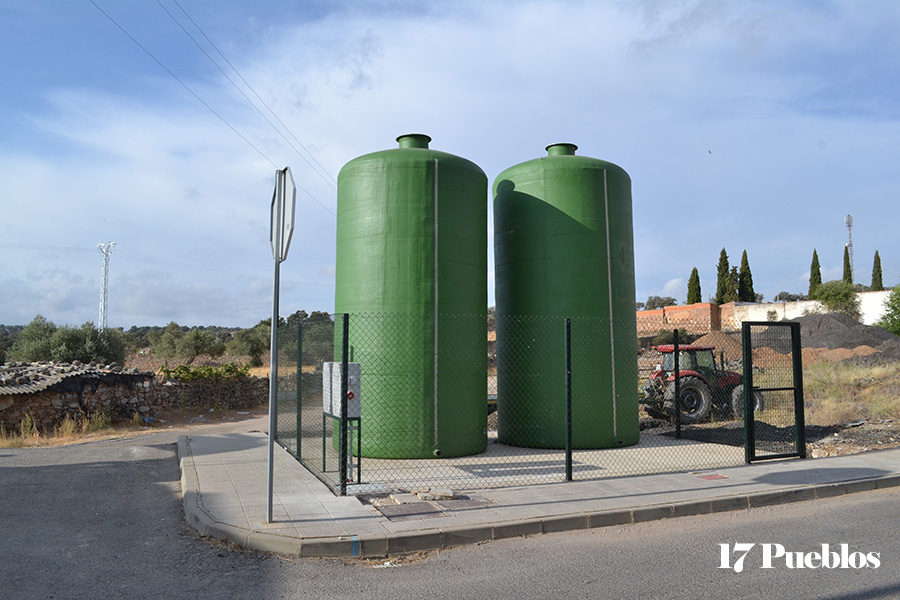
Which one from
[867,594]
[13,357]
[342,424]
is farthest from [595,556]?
[13,357]

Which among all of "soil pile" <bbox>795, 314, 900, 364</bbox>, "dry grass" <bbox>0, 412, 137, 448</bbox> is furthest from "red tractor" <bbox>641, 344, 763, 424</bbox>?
"soil pile" <bbox>795, 314, 900, 364</bbox>

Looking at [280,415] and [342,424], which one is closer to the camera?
[342,424]

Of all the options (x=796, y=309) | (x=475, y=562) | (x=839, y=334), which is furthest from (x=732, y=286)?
(x=475, y=562)

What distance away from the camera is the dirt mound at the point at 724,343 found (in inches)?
1503

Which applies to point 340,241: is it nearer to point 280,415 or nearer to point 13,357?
point 280,415

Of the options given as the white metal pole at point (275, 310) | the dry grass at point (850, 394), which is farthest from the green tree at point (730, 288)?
the white metal pole at point (275, 310)

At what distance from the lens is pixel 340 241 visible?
35.7 ft

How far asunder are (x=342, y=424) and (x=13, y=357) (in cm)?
2685

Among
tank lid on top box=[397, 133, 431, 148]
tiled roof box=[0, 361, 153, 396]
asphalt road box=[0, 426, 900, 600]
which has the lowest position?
asphalt road box=[0, 426, 900, 600]

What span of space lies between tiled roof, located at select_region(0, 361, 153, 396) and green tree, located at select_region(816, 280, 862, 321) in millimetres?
57910

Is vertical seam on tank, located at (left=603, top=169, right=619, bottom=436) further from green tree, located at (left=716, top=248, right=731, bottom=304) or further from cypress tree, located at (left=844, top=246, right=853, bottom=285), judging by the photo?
cypress tree, located at (left=844, top=246, right=853, bottom=285)

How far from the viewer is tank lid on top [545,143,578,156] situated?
12094 millimetres

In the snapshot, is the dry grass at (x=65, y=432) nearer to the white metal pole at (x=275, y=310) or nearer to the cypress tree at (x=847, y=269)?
the white metal pole at (x=275, y=310)

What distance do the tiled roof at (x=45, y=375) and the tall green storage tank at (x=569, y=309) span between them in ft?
40.4
